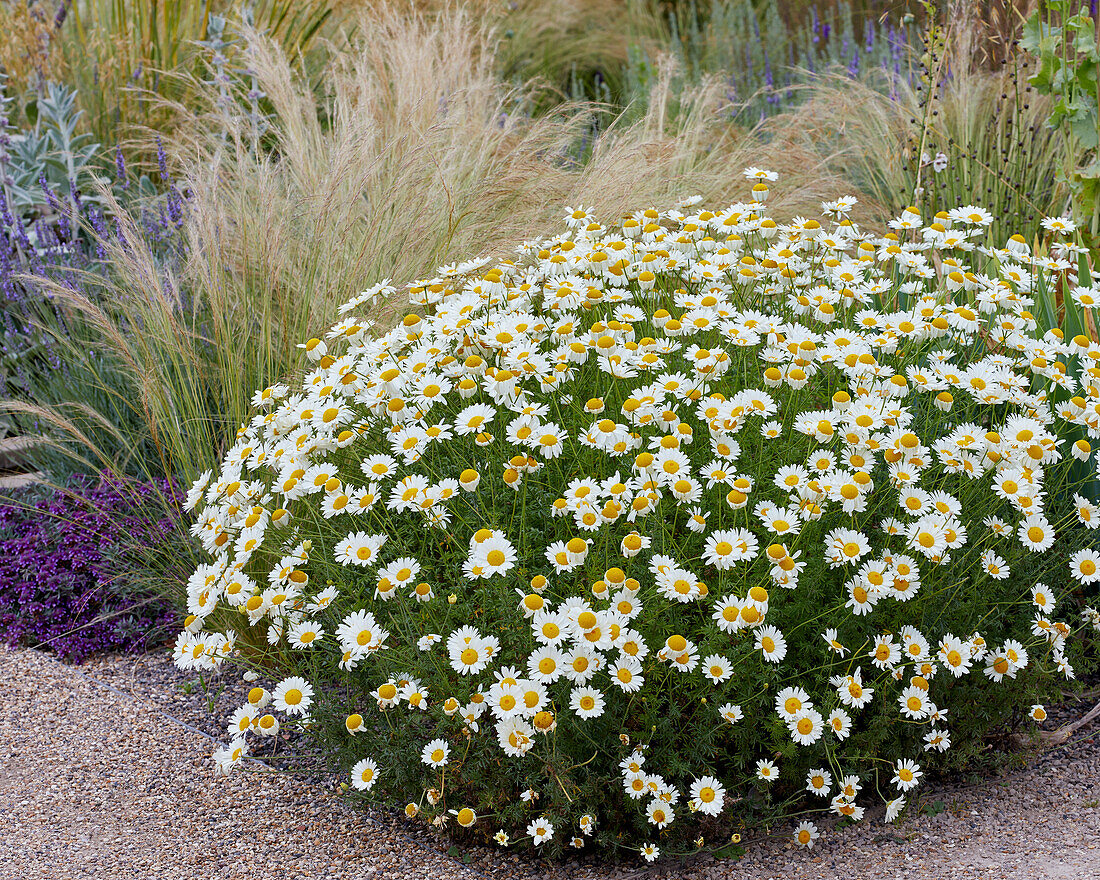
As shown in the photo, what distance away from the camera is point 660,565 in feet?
6.36

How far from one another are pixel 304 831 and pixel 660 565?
3.71 ft

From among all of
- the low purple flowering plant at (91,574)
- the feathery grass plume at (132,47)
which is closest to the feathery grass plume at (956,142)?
the feathery grass plume at (132,47)

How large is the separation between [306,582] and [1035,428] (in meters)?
1.73

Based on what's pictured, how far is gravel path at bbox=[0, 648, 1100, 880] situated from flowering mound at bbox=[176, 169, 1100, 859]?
10 cm

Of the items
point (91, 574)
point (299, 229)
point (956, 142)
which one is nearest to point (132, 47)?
point (299, 229)

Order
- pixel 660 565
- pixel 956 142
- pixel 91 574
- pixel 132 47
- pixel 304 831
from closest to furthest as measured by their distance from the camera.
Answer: pixel 660 565, pixel 304 831, pixel 91 574, pixel 956 142, pixel 132 47

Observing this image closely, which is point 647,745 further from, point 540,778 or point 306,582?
point 306,582

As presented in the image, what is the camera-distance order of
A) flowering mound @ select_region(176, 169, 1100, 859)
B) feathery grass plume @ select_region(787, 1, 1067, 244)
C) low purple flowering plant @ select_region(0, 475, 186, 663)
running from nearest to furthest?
flowering mound @ select_region(176, 169, 1100, 859), low purple flowering plant @ select_region(0, 475, 186, 663), feathery grass plume @ select_region(787, 1, 1067, 244)

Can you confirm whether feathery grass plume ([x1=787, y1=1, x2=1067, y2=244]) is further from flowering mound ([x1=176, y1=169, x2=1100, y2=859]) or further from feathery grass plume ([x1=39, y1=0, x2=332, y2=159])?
feathery grass plume ([x1=39, y1=0, x2=332, y2=159])

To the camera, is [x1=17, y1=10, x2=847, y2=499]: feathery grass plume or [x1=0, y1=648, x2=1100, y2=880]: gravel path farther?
[x1=17, y1=10, x2=847, y2=499]: feathery grass plume

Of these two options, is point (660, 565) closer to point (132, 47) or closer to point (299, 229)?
point (299, 229)

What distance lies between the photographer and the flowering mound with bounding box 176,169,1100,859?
1.96m

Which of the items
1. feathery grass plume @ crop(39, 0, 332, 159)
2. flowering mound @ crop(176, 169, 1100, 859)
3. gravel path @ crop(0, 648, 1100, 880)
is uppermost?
feathery grass plume @ crop(39, 0, 332, 159)

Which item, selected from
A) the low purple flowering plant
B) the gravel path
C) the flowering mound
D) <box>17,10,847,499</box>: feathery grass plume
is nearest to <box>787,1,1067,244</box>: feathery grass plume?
<box>17,10,847,499</box>: feathery grass plume
